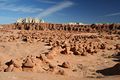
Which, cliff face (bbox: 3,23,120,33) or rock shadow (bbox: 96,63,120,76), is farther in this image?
cliff face (bbox: 3,23,120,33)

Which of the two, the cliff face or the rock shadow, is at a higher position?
the cliff face

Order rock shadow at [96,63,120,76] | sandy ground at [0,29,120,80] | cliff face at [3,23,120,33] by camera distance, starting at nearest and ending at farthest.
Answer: sandy ground at [0,29,120,80] < rock shadow at [96,63,120,76] < cliff face at [3,23,120,33]

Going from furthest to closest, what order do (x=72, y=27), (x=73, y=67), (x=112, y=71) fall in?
(x=72, y=27) < (x=73, y=67) < (x=112, y=71)

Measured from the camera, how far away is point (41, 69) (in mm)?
13539

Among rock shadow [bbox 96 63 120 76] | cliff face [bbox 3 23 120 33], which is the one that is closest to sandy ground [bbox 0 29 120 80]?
rock shadow [bbox 96 63 120 76]

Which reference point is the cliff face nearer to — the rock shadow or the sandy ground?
the sandy ground

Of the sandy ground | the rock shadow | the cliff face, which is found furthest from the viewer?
the cliff face

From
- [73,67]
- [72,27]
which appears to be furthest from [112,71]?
[72,27]

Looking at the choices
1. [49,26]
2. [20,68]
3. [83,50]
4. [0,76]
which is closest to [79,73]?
[20,68]

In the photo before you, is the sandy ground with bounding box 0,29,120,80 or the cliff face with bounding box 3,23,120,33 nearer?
the sandy ground with bounding box 0,29,120,80

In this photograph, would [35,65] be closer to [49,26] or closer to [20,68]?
[20,68]

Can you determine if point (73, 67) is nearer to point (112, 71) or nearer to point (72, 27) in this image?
point (112, 71)

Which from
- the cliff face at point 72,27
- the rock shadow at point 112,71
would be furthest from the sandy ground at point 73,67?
the cliff face at point 72,27

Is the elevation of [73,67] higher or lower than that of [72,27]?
lower
